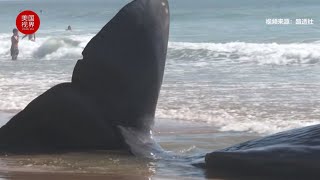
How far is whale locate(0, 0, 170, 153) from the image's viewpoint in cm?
464

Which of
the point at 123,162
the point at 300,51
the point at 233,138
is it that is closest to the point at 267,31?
the point at 300,51

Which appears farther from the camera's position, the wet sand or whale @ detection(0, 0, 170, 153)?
the wet sand

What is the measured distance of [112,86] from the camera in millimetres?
4727

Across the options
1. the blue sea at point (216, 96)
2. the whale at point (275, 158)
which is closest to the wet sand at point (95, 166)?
the blue sea at point (216, 96)

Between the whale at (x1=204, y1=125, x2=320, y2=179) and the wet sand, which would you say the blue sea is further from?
the whale at (x1=204, y1=125, x2=320, y2=179)

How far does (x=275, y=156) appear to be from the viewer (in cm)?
448

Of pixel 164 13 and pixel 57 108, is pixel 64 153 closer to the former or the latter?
pixel 57 108

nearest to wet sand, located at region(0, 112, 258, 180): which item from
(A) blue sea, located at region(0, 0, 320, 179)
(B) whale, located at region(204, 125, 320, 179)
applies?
(A) blue sea, located at region(0, 0, 320, 179)

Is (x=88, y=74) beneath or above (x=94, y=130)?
above

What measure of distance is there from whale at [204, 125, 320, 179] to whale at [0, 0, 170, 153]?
0.58 meters

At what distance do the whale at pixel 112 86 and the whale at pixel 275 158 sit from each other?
0.58m

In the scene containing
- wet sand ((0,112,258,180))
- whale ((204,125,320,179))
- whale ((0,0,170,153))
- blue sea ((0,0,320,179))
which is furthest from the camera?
blue sea ((0,0,320,179))

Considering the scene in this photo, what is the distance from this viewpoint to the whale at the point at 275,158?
4.35 metres

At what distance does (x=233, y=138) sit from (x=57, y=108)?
404cm
